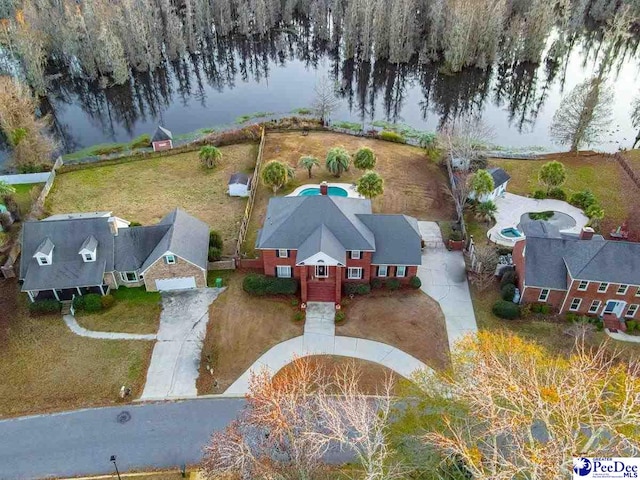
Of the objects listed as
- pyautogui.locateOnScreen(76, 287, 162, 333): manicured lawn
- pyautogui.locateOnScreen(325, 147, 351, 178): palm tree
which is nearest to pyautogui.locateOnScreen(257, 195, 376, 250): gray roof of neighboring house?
pyautogui.locateOnScreen(76, 287, 162, 333): manicured lawn

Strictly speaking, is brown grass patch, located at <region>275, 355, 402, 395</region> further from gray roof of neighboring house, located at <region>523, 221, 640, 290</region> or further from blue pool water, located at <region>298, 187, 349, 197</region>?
blue pool water, located at <region>298, 187, 349, 197</region>

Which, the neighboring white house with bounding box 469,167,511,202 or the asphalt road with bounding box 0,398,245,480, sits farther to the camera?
the neighboring white house with bounding box 469,167,511,202

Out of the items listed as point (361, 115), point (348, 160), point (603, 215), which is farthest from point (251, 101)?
point (603, 215)

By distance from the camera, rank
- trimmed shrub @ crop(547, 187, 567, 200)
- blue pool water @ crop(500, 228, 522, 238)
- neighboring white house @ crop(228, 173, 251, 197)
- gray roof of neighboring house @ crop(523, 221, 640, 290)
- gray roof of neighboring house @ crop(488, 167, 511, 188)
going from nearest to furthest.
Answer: gray roof of neighboring house @ crop(523, 221, 640, 290) < blue pool water @ crop(500, 228, 522, 238) < gray roof of neighboring house @ crop(488, 167, 511, 188) < trimmed shrub @ crop(547, 187, 567, 200) < neighboring white house @ crop(228, 173, 251, 197)

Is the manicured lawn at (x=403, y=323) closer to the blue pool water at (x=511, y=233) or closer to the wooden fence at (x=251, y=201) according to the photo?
the blue pool water at (x=511, y=233)

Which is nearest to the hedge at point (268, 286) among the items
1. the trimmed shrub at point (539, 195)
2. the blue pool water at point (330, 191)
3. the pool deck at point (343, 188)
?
the pool deck at point (343, 188)

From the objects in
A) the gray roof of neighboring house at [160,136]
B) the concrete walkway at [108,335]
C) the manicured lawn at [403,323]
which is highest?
the gray roof of neighboring house at [160,136]

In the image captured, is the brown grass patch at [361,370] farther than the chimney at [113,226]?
No
